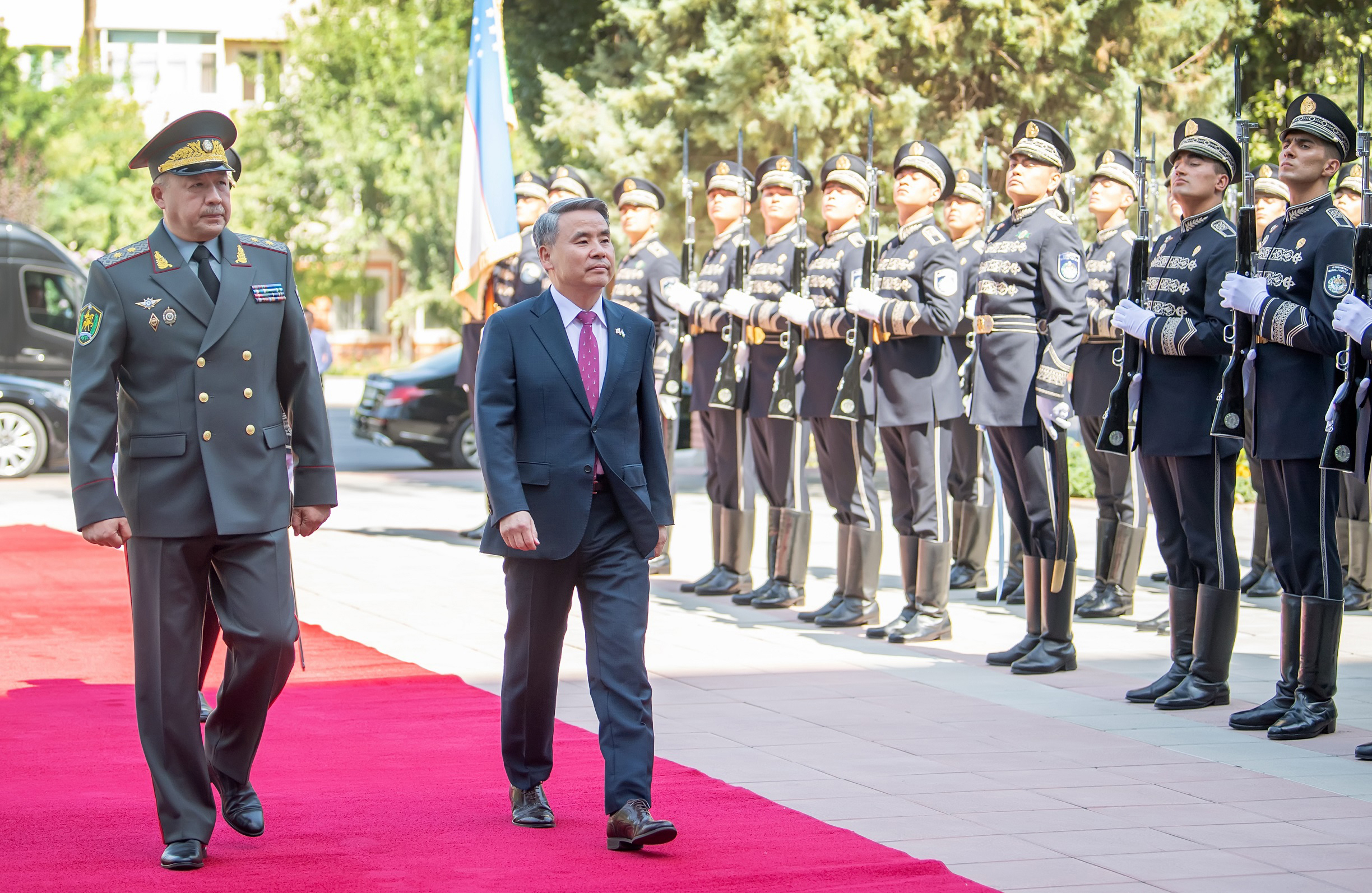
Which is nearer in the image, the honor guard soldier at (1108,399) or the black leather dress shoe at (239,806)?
the black leather dress shoe at (239,806)

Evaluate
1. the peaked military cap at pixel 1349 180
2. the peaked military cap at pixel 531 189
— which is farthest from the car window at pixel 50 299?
the peaked military cap at pixel 1349 180

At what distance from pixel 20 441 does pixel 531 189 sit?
8.86 m

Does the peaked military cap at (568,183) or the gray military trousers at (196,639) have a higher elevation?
the peaked military cap at (568,183)

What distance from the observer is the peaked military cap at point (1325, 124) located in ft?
20.9

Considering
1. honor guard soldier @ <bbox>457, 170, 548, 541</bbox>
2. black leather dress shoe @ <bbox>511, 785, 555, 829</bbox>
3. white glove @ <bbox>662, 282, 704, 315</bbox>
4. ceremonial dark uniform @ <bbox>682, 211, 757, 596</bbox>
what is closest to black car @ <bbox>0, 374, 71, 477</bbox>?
honor guard soldier @ <bbox>457, 170, 548, 541</bbox>

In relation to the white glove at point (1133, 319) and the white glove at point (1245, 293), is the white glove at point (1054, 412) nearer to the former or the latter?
the white glove at point (1133, 319)

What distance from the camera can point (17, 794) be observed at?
540 cm

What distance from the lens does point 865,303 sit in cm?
835

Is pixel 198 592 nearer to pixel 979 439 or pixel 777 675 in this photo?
pixel 777 675

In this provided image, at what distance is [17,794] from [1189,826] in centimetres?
340

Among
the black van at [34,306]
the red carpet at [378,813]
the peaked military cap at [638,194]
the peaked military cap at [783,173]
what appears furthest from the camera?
the black van at [34,306]

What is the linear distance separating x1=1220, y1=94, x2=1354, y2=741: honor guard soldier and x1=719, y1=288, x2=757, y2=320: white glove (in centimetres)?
329

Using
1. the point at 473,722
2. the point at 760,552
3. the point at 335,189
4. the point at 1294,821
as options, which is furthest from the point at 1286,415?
the point at 335,189

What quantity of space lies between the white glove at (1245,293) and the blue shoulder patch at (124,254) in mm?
3688
